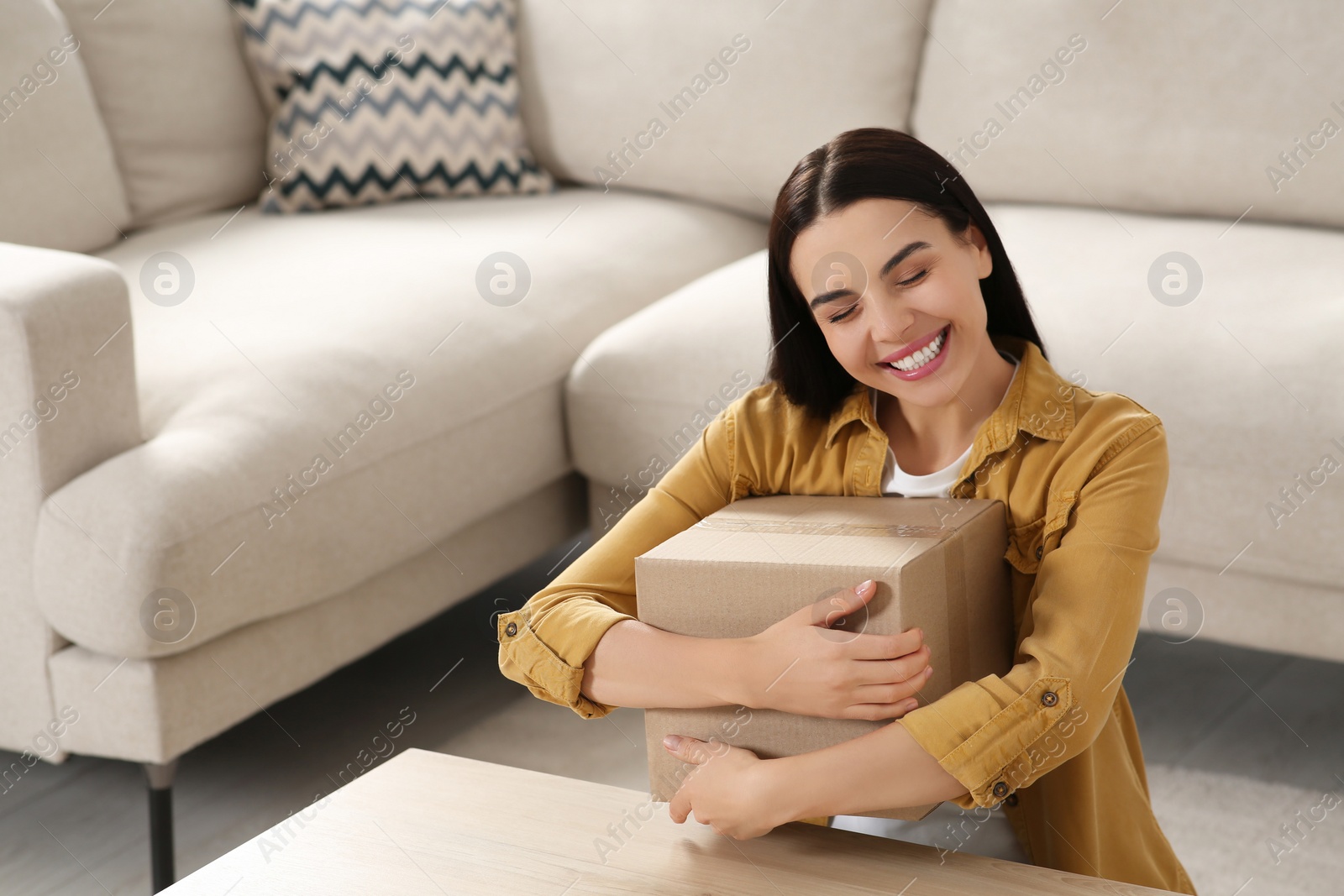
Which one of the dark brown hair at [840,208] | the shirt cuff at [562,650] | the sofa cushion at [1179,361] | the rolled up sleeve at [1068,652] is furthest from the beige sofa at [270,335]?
the rolled up sleeve at [1068,652]

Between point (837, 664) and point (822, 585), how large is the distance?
52 mm

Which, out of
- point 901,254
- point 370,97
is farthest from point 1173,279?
point 370,97

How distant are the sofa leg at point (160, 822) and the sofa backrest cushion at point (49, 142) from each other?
0.95m

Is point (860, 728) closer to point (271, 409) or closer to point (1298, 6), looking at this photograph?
point (271, 409)

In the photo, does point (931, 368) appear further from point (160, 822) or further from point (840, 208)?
point (160, 822)

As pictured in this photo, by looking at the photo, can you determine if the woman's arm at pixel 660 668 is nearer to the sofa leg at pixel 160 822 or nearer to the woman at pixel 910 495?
the woman at pixel 910 495

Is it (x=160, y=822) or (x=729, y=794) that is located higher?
(x=729, y=794)

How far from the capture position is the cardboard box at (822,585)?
87 cm

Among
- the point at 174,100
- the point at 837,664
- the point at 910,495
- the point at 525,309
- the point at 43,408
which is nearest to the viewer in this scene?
the point at 837,664

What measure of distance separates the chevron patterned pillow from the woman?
1369mm

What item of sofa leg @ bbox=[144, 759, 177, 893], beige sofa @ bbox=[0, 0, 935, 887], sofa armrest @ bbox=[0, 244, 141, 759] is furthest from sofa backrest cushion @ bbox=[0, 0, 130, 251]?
sofa leg @ bbox=[144, 759, 177, 893]

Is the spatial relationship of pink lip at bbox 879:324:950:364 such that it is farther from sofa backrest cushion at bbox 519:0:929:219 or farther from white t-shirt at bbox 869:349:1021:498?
sofa backrest cushion at bbox 519:0:929:219

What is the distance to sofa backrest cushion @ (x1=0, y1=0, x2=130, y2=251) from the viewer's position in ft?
6.55

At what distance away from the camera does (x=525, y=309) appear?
1906 mm
